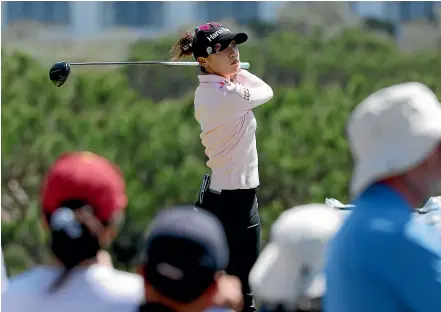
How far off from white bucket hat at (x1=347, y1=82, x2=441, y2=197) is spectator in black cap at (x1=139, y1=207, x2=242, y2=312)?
0.35 meters

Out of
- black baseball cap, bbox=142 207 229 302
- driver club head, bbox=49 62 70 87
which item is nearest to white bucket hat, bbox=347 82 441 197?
black baseball cap, bbox=142 207 229 302

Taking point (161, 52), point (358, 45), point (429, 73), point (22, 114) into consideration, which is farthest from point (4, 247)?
point (358, 45)

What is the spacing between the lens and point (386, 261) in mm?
2328

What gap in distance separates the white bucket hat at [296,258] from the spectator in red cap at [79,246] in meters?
0.29

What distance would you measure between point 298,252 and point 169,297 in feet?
0.91

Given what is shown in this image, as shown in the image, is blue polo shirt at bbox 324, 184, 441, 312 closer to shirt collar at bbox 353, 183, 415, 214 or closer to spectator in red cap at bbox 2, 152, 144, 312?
shirt collar at bbox 353, 183, 415, 214

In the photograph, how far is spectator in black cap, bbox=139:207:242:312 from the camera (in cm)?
233

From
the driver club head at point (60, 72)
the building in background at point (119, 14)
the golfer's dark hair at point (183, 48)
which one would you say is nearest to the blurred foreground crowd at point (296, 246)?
the golfer's dark hair at point (183, 48)

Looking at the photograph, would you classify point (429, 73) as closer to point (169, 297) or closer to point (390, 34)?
point (390, 34)

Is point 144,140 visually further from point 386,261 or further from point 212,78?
point 386,261

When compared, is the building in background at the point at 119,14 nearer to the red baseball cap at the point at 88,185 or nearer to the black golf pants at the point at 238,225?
the black golf pants at the point at 238,225

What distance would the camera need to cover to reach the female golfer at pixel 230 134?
4.01m

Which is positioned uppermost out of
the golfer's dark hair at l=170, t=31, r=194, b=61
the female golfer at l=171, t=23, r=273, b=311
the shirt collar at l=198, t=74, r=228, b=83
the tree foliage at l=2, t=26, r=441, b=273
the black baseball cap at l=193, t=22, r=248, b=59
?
the black baseball cap at l=193, t=22, r=248, b=59

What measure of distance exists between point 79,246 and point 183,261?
31 cm
